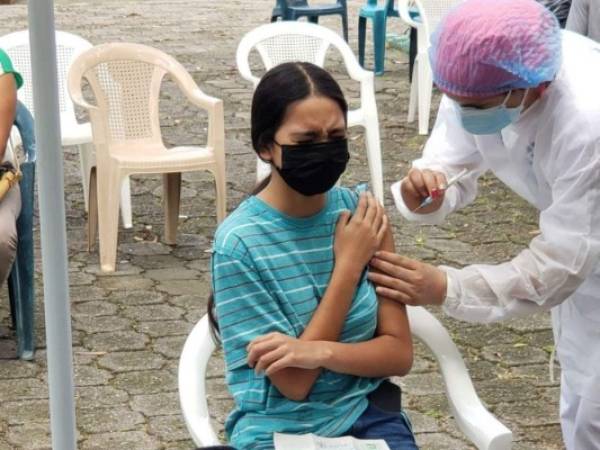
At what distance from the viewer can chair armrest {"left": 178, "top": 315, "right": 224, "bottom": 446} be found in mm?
2824

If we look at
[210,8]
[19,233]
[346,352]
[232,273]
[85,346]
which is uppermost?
[232,273]

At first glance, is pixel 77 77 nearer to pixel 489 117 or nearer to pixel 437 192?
pixel 437 192

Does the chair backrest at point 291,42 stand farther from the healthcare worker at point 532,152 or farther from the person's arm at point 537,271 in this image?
the person's arm at point 537,271

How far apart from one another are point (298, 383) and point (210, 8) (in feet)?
33.5

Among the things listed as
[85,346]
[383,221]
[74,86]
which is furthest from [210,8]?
[383,221]

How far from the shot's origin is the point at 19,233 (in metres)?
4.55

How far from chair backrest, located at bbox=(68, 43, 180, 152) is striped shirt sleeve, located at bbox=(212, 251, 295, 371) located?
3241 millimetres

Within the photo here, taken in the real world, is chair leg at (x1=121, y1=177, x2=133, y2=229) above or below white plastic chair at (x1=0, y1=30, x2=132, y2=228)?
below

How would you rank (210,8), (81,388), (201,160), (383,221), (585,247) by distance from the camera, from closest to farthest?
(585,247), (383,221), (81,388), (201,160), (210,8)

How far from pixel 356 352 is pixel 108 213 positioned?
9.75 ft

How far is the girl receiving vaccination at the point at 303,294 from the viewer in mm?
2643

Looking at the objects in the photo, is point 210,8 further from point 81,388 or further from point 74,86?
point 81,388

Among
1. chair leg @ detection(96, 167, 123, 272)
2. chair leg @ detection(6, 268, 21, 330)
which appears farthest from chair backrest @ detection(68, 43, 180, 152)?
chair leg @ detection(6, 268, 21, 330)

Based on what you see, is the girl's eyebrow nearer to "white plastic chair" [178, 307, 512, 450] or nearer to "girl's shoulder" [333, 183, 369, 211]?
"girl's shoulder" [333, 183, 369, 211]
